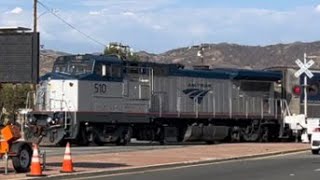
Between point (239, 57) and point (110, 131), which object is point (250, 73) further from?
point (239, 57)

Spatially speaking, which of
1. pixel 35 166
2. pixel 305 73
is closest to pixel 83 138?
pixel 305 73

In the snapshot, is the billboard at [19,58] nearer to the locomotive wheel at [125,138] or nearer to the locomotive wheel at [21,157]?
the locomotive wheel at [21,157]

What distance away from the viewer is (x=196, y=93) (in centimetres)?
4053

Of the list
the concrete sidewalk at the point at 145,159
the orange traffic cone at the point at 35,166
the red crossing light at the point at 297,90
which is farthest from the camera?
the red crossing light at the point at 297,90

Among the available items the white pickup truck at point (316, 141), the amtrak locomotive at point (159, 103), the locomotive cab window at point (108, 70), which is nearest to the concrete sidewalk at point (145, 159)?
the white pickup truck at point (316, 141)

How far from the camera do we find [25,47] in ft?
62.3

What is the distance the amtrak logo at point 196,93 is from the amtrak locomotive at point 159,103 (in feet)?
0.18

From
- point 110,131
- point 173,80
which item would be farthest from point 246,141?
point 110,131

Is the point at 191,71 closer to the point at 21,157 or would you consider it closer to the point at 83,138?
the point at 83,138

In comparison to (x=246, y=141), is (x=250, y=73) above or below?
above

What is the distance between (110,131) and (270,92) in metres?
12.0

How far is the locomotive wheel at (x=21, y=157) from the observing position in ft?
62.7

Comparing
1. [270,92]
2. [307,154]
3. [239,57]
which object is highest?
[239,57]

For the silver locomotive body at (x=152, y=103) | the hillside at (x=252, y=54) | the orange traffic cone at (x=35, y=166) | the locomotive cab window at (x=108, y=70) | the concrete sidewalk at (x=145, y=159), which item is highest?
the hillside at (x=252, y=54)
